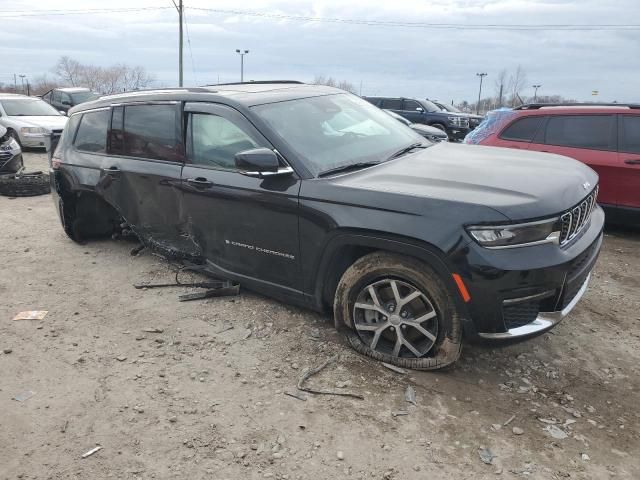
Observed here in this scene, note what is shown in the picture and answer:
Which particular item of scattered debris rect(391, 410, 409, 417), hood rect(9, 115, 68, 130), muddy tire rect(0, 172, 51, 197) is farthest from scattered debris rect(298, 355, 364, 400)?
hood rect(9, 115, 68, 130)

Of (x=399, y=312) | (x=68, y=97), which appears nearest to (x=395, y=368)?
(x=399, y=312)

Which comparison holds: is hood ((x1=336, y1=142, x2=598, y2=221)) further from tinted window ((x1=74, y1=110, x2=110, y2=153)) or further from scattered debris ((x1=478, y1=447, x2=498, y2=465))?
tinted window ((x1=74, y1=110, x2=110, y2=153))

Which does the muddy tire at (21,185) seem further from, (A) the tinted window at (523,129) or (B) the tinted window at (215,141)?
(A) the tinted window at (523,129)

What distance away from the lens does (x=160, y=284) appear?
4754mm

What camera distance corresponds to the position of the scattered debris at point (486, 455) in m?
2.51

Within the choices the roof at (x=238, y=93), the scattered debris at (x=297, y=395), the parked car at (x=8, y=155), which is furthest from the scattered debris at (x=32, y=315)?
the parked car at (x=8, y=155)

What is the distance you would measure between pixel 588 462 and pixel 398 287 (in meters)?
1.32

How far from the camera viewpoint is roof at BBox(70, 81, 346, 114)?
391cm

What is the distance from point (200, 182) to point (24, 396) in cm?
186

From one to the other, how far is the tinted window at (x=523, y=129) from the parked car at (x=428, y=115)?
476 inches

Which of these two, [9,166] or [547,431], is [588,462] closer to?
[547,431]

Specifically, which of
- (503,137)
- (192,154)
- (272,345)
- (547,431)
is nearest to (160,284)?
(192,154)

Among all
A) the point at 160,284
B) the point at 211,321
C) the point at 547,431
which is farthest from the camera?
the point at 160,284

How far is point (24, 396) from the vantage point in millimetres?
3109
